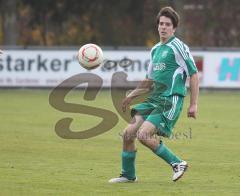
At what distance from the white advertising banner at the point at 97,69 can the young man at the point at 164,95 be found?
21.9 metres

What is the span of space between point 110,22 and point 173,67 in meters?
39.5

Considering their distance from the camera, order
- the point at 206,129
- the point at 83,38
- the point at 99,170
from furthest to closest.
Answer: the point at 83,38 < the point at 206,129 < the point at 99,170

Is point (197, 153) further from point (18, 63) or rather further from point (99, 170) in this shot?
point (18, 63)

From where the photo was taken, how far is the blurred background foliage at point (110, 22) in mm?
46844

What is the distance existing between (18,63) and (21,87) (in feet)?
3.16

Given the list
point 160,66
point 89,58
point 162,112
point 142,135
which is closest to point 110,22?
point 89,58

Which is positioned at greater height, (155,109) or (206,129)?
(155,109)

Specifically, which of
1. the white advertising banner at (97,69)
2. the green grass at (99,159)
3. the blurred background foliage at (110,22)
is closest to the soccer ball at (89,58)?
the green grass at (99,159)

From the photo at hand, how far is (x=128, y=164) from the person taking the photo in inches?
443

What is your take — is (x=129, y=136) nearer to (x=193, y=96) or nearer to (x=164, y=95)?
(x=164, y=95)

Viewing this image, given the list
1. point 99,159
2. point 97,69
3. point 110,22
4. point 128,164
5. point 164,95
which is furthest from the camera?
point 110,22

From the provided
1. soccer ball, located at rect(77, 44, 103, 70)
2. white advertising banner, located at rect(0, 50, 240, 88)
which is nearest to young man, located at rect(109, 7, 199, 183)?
soccer ball, located at rect(77, 44, 103, 70)

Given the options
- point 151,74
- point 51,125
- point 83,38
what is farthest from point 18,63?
point 151,74

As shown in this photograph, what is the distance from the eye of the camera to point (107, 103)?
2759cm
